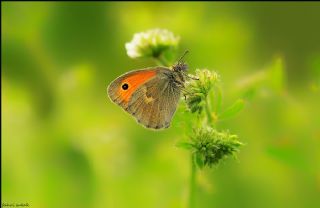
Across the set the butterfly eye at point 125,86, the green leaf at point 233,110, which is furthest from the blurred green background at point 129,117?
the butterfly eye at point 125,86

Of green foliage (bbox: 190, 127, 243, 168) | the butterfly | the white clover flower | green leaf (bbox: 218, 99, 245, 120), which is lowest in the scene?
green foliage (bbox: 190, 127, 243, 168)

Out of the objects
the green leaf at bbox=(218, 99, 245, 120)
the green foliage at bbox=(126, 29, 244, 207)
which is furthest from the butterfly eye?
the green leaf at bbox=(218, 99, 245, 120)

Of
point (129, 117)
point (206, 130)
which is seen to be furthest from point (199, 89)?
point (129, 117)

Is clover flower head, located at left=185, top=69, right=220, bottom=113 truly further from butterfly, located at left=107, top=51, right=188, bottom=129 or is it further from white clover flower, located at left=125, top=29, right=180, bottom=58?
white clover flower, located at left=125, top=29, right=180, bottom=58

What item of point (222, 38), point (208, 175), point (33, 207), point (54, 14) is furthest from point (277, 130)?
point (54, 14)

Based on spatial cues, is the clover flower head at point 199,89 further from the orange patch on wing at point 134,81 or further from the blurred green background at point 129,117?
the blurred green background at point 129,117
